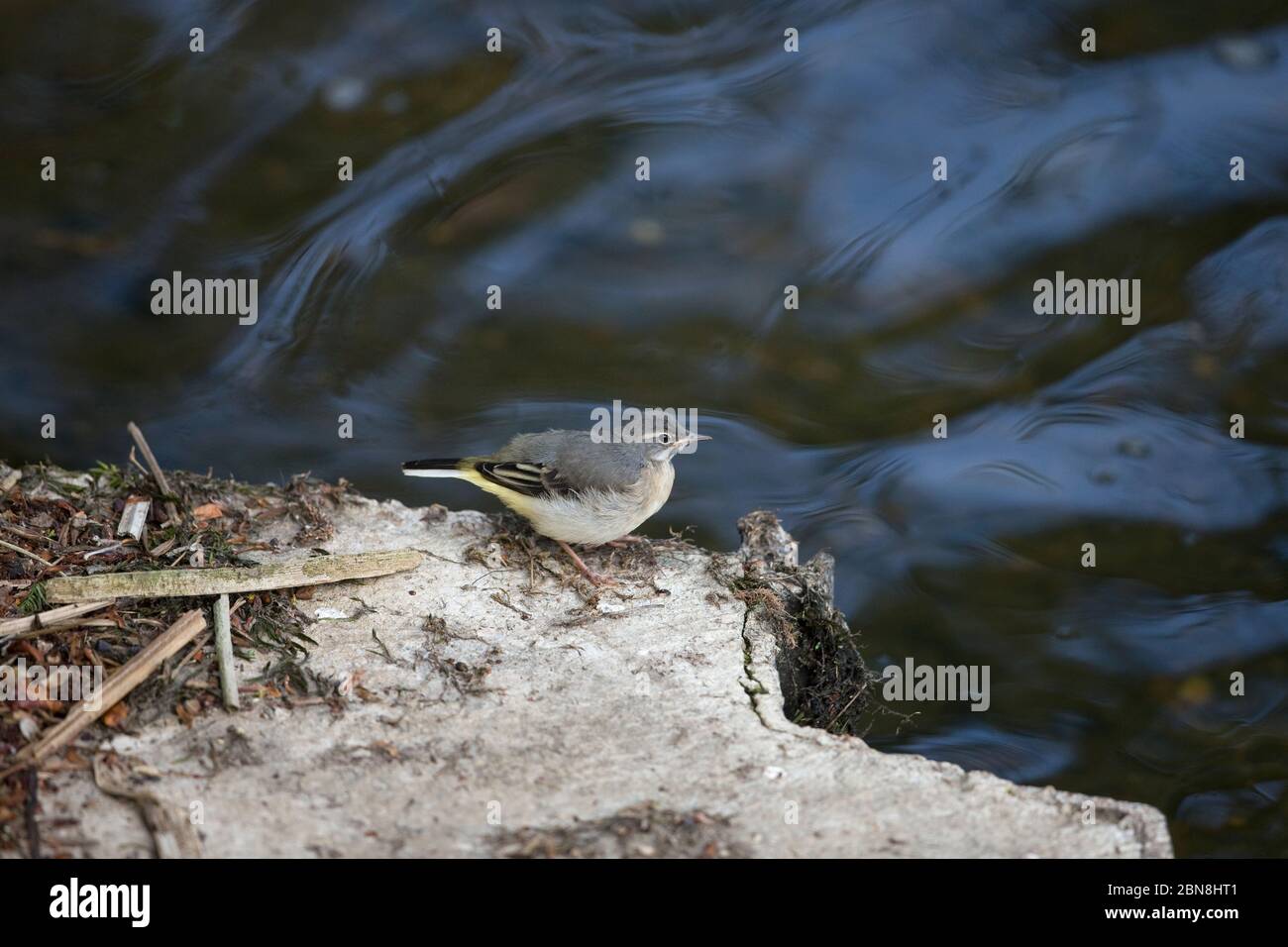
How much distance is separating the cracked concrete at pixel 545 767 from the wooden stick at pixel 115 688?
0.31 ft

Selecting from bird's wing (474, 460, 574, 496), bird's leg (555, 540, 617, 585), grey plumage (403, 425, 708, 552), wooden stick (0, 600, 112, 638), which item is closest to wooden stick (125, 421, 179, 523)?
wooden stick (0, 600, 112, 638)

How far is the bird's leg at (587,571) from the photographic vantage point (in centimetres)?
613

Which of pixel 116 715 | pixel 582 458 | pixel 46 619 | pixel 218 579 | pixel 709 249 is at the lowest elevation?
pixel 116 715

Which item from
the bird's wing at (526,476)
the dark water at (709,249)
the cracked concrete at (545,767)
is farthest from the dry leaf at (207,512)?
the dark water at (709,249)

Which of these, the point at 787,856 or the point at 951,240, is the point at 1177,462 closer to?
the point at 951,240

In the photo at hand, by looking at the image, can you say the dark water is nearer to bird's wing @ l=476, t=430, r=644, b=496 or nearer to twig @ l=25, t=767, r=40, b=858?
bird's wing @ l=476, t=430, r=644, b=496

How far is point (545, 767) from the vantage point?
15.2 feet

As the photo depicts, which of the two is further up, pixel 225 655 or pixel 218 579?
pixel 218 579

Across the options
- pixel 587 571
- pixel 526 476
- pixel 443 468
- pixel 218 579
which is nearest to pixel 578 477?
pixel 526 476

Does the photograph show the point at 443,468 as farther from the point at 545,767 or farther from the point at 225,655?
the point at 545,767

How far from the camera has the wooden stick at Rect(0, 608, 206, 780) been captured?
4387 mm

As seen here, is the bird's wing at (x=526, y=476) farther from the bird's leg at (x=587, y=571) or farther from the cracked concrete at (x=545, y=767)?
the cracked concrete at (x=545, y=767)

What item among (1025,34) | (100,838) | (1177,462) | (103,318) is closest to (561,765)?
(100,838)

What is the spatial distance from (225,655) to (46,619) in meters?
0.79
